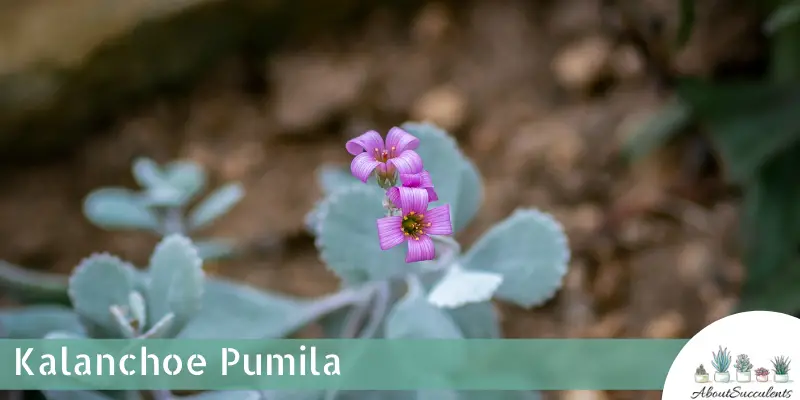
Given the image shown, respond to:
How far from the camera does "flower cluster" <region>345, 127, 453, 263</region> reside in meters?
0.27

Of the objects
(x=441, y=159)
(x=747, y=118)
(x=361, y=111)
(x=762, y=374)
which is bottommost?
(x=762, y=374)

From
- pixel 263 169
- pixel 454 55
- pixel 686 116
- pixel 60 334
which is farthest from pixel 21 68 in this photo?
pixel 686 116

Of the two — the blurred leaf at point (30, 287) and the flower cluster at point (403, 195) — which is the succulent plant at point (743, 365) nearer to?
the flower cluster at point (403, 195)

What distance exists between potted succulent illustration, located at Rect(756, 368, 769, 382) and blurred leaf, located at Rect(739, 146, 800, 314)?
0.19 metres

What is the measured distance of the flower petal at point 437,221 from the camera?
0.28 metres

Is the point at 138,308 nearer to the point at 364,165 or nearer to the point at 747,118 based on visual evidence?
the point at 364,165

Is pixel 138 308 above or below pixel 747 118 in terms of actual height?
below

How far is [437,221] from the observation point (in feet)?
0.92

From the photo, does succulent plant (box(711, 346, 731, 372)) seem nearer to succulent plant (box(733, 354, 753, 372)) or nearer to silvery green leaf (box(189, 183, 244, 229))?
succulent plant (box(733, 354, 753, 372))

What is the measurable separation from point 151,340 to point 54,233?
1.76 feet

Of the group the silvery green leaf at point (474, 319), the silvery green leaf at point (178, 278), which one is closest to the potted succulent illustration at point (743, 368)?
the silvery green leaf at point (474, 319)

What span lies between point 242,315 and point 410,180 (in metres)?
0.12

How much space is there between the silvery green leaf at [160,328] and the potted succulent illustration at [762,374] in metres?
0.25

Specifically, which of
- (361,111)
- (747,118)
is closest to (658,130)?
(747,118)
